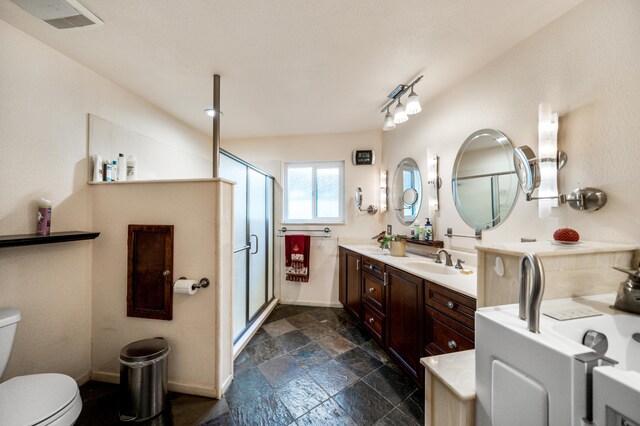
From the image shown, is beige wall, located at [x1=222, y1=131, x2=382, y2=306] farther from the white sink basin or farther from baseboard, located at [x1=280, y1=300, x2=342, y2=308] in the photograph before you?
the white sink basin

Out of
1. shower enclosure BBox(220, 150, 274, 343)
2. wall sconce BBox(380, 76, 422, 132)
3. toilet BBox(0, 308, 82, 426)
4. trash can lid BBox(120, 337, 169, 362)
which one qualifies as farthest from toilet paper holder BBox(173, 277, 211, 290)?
wall sconce BBox(380, 76, 422, 132)

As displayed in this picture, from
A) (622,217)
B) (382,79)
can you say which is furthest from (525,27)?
(622,217)

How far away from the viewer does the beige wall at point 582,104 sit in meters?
1.03

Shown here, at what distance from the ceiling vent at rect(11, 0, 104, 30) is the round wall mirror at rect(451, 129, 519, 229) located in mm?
2546

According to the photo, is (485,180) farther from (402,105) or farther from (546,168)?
(402,105)

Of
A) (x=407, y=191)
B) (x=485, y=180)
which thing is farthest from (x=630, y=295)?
(x=407, y=191)

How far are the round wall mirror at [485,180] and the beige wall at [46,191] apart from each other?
2880mm

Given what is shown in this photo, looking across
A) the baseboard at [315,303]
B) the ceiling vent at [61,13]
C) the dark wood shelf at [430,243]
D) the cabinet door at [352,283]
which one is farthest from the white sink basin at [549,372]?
the baseboard at [315,303]

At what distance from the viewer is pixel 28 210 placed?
141 cm

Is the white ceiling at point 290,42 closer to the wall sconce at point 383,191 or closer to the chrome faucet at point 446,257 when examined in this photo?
the wall sconce at point 383,191

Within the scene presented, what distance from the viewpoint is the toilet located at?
3.04 feet

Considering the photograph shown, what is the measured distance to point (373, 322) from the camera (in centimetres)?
222

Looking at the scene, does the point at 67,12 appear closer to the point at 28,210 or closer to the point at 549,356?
the point at 28,210

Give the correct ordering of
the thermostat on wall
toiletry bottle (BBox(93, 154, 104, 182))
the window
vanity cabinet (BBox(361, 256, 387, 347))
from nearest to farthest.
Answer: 1. toiletry bottle (BBox(93, 154, 104, 182))
2. vanity cabinet (BBox(361, 256, 387, 347))
3. the thermostat on wall
4. the window
